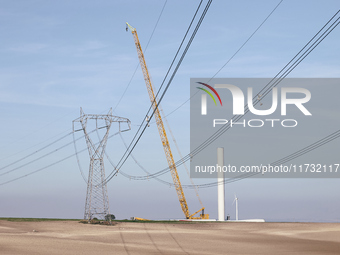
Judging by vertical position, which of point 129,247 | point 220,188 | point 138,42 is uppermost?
point 138,42

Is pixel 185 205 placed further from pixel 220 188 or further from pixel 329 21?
pixel 329 21

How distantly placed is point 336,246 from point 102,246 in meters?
28.9

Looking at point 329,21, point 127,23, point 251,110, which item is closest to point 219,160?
point 127,23

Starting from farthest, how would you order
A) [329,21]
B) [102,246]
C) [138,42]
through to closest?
[138,42]
[102,246]
[329,21]

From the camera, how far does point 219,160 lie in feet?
470

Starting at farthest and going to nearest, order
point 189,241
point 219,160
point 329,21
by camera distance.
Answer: point 219,160 < point 189,241 < point 329,21

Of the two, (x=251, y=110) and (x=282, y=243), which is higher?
(x=251, y=110)

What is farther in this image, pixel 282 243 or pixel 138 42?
pixel 138 42

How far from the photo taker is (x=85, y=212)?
104 meters

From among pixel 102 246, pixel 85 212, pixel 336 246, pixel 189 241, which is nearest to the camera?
pixel 102 246

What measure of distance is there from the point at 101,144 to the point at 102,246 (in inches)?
1657

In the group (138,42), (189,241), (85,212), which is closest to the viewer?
(189,241)

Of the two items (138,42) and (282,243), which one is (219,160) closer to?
(138,42)

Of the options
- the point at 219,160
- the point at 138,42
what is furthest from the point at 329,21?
the point at 138,42
